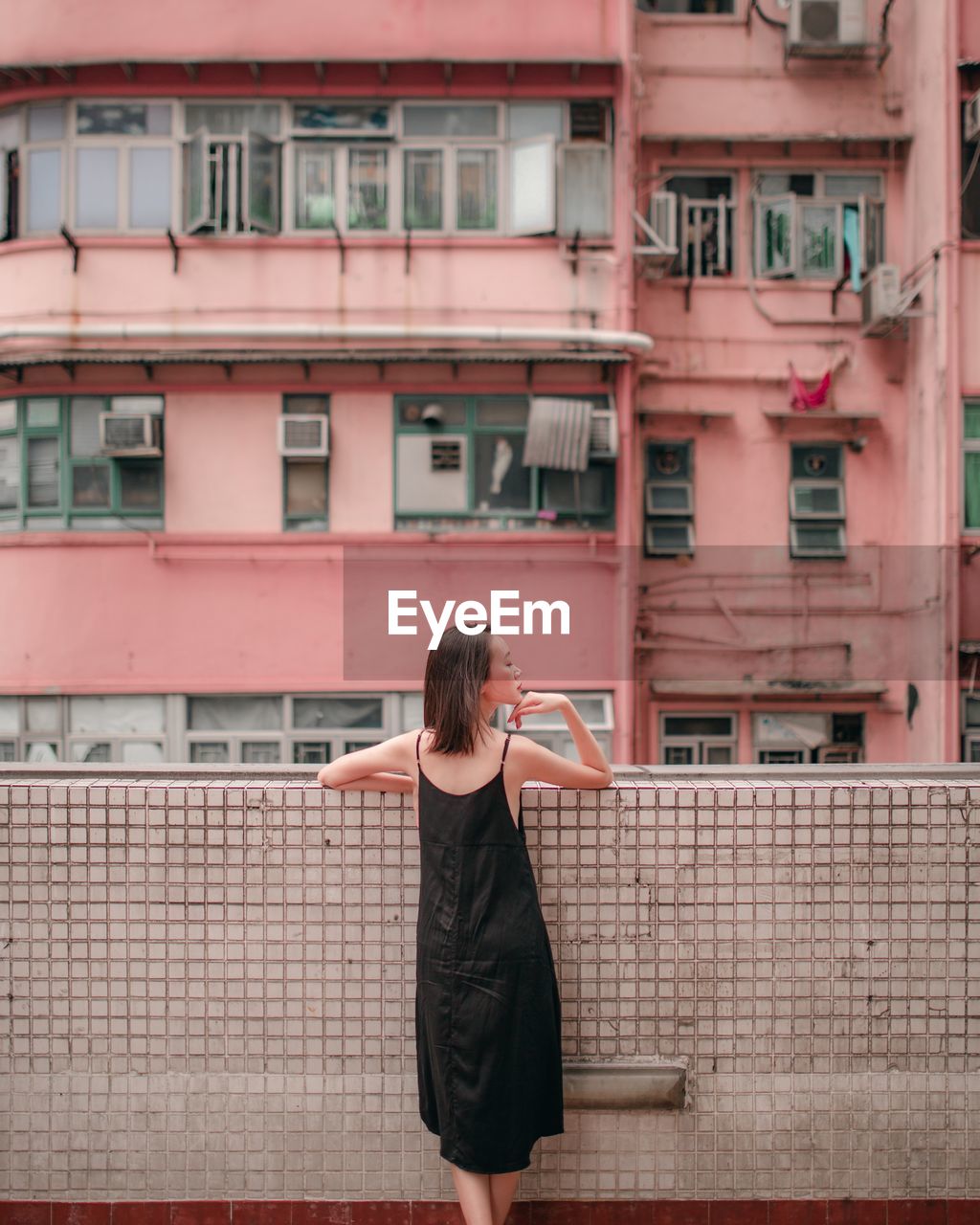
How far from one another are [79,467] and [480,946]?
28.1 feet

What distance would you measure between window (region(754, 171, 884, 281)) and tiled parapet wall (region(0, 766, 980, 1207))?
875 cm

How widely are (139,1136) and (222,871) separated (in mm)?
795

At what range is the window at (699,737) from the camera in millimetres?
Result: 10078

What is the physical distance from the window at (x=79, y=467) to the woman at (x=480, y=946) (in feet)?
25.6

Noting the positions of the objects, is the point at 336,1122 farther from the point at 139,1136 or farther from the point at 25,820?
the point at 25,820

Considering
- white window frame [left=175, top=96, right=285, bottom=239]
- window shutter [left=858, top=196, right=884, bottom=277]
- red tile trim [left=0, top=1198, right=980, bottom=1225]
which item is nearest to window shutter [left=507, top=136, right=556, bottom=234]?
white window frame [left=175, top=96, right=285, bottom=239]

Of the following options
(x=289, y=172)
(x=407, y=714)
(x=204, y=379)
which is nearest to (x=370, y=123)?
(x=289, y=172)

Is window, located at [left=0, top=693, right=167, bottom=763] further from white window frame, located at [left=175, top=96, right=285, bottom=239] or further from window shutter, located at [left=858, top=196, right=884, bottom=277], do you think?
window shutter, located at [left=858, top=196, right=884, bottom=277]

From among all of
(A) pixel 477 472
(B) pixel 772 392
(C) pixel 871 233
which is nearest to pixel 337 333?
(A) pixel 477 472

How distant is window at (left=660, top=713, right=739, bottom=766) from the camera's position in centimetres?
1008

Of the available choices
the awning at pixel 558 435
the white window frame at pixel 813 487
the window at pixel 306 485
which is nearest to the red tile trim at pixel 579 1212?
the awning at pixel 558 435

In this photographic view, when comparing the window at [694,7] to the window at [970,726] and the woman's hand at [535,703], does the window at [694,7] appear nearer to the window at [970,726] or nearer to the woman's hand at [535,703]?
the window at [970,726]

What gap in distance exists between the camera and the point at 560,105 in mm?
9211

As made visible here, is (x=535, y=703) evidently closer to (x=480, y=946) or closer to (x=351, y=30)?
(x=480, y=946)
